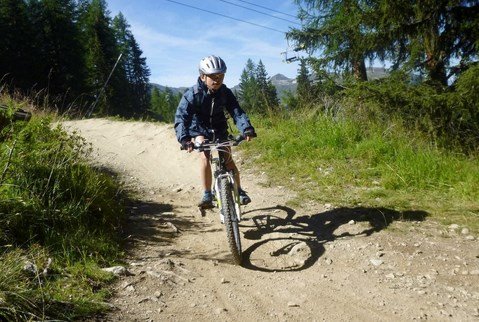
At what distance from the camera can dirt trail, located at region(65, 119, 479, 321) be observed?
3.09m

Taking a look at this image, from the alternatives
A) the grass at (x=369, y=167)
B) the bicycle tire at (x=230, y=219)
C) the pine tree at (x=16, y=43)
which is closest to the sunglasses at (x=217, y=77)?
the bicycle tire at (x=230, y=219)

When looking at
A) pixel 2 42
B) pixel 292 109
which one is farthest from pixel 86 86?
pixel 292 109

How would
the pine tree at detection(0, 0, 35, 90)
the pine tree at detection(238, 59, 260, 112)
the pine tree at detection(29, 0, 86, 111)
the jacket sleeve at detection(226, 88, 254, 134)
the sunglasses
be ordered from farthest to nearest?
the pine tree at detection(238, 59, 260, 112), the pine tree at detection(29, 0, 86, 111), the pine tree at detection(0, 0, 35, 90), the jacket sleeve at detection(226, 88, 254, 134), the sunglasses

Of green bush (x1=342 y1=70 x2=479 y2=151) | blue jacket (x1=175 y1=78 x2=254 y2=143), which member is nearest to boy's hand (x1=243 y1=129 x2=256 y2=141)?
blue jacket (x1=175 y1=78 x2=254 y2=143)

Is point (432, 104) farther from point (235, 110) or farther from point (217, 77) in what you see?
point (217, 77)

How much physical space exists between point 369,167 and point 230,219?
3.66m

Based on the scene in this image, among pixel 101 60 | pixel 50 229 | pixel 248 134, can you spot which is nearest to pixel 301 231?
pixel 248 134

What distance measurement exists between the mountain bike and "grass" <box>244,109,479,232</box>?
188cm

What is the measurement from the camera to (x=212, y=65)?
439 centimetres

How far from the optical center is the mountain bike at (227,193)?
12.9 ft

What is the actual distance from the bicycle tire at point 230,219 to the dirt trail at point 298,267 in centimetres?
20

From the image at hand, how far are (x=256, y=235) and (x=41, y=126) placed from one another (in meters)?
3.26

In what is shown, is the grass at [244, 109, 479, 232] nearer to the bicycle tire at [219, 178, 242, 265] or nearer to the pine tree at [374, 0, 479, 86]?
the pine tree at [374, 0, 479, 86]

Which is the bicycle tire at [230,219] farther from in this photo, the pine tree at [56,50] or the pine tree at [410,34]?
the pine tree at [56,50]
